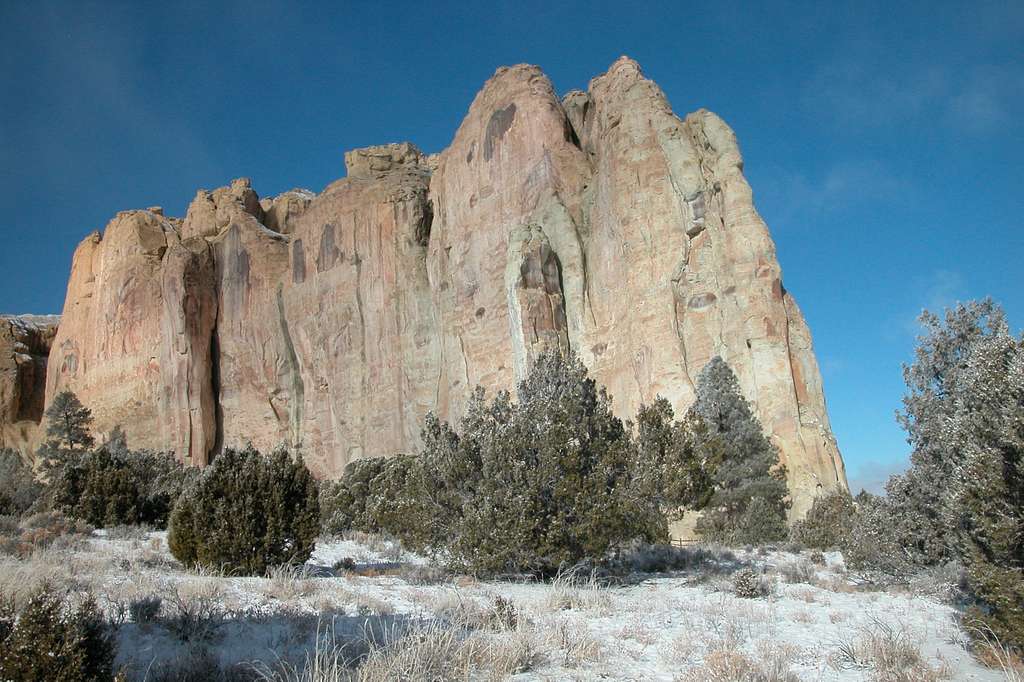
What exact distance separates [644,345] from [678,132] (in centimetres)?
1187

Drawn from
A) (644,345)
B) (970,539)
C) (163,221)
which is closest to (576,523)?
(970,539)

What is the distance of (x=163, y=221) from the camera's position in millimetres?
69375

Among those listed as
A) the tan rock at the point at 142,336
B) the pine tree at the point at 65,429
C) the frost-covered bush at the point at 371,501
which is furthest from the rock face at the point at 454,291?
the pine tree at the point at 65,429

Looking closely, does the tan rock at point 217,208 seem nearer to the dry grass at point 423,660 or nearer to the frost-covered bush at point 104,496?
the frost-covered bush at point 104,496

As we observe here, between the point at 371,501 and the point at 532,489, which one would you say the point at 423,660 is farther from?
the point at 371,501

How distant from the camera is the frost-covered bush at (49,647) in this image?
416cm

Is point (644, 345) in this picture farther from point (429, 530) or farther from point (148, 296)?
point (148, 296)

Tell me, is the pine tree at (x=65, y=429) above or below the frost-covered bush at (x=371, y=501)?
above

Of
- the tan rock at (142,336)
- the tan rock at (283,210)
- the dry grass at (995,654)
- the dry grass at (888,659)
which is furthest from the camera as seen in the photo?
the tan rock at (283,210)

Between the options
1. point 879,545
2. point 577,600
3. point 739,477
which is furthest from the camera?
point 739,477

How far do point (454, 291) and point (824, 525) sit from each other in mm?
29518

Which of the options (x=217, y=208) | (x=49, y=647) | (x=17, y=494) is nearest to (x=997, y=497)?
(x=49, y=647)

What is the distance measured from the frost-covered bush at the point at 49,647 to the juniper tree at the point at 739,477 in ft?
64.7

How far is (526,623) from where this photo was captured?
7090mm
